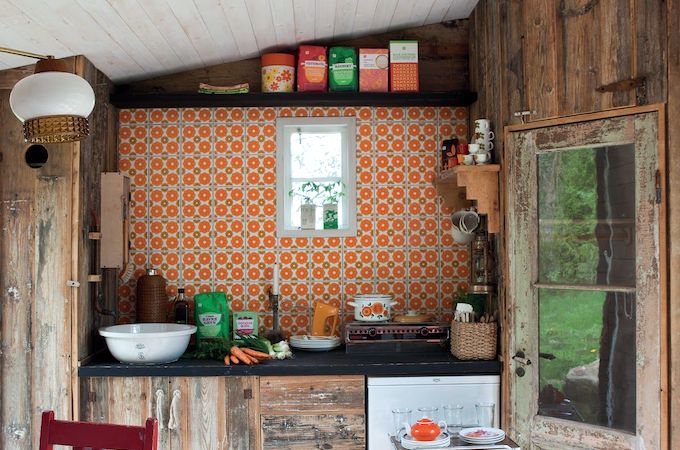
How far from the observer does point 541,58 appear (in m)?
3.38

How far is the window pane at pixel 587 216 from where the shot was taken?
122 inches

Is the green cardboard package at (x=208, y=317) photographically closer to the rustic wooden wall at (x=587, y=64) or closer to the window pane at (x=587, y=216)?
the rustic wooden wall at (x=587, y=64)

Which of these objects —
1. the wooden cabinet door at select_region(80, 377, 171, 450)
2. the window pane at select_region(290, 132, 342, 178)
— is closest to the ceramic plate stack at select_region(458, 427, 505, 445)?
the wooden cabinet door at select_region(80, 377, 171, 450)

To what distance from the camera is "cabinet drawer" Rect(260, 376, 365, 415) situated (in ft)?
11.8

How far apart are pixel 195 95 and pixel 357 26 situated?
3.54 feet

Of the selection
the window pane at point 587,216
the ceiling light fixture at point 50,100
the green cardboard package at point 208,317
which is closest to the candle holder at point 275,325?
the green cardboard package at point 208,317

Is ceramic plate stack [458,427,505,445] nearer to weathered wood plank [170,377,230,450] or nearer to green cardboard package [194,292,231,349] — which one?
weathered wood plank [170,377,230,450]

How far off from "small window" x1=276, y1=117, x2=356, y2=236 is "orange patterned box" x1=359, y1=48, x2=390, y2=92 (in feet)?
0.86

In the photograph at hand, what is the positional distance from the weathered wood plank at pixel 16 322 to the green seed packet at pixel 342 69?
1.90 m

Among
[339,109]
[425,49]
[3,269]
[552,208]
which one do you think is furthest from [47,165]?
[552,208]

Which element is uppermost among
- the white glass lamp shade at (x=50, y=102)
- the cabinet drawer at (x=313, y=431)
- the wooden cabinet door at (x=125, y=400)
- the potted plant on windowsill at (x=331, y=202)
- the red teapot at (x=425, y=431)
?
the white glass lamp shade at (x=50, y=102)

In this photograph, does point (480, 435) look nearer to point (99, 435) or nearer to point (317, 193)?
point (99, 435)

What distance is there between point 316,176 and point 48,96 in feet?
8.05

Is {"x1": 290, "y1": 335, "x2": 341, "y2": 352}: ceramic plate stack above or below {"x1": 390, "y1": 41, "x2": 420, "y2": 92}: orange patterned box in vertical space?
below
